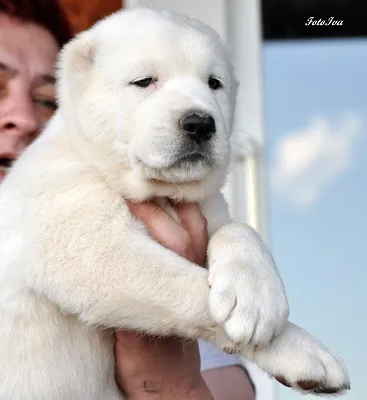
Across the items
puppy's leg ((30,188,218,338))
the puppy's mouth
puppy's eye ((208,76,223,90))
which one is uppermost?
puppy's eye ((208,76,223,90))

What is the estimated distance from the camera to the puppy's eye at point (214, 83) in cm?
196

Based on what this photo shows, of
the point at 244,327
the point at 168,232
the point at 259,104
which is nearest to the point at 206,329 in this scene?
the point at 244,327

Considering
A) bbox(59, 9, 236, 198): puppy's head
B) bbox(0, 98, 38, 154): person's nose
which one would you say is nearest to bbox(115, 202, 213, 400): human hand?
bbox(59, 9, 236, 198): puppy's head

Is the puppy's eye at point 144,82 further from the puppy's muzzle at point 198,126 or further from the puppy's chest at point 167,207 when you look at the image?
the puppy's chest at point 167,207

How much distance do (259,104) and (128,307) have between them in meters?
2.50

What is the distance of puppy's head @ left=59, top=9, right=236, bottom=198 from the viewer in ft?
5.80

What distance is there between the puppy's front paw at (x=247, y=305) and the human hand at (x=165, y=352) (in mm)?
239

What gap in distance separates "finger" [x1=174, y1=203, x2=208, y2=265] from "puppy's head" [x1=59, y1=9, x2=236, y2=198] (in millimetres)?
91

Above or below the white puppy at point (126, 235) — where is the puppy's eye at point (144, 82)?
above

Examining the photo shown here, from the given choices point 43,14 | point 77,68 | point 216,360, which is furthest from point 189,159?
point 43,14

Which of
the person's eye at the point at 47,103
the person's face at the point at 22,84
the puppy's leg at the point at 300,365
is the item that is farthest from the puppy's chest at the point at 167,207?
the person's eye at the point at 47,103

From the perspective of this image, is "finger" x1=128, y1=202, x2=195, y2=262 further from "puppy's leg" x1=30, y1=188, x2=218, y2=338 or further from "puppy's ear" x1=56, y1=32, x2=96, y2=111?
"puppy's ear" x1=56, y1=32, x2=96, y2=111

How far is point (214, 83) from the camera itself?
1975mm

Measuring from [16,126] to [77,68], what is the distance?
1.70 feet
